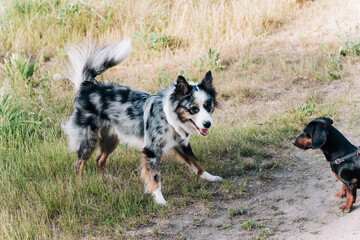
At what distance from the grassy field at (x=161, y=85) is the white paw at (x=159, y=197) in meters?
0.08

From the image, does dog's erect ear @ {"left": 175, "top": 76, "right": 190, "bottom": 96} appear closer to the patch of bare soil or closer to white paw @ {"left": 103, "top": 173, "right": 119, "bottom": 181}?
the patch of bare soil

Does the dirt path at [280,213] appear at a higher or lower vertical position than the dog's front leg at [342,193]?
lower

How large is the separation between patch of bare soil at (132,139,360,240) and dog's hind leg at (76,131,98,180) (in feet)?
4.02

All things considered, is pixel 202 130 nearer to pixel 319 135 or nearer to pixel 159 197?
pixel 159 197

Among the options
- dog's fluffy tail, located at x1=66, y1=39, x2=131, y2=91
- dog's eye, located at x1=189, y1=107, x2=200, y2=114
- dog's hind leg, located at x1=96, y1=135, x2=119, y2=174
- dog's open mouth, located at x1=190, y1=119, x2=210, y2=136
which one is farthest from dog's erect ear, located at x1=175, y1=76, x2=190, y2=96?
dog's hind leg, located at x1=96, y1=135, x2=119, y2=174

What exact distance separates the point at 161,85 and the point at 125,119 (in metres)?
2.49

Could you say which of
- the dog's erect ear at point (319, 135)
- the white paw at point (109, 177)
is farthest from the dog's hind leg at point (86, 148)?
the dog's erect ear at point (319, 135)

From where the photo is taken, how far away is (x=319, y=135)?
11.5ft

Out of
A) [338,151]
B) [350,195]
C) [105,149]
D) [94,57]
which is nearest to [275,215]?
[350,195]

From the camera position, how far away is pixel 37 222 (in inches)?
140

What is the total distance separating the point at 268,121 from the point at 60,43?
5.13m

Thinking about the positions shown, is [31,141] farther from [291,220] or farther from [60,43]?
[60,43]

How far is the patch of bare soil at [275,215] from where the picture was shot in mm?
3389

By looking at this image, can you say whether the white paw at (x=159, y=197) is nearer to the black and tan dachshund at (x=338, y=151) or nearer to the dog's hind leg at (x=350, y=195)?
the black and tan dachshund at (x=338, y=151)
